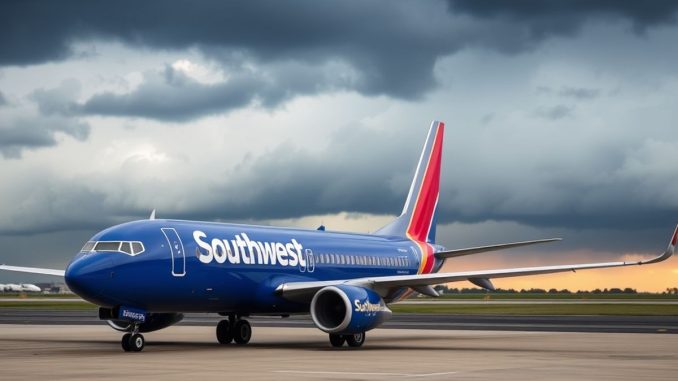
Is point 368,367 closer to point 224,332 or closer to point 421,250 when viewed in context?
point 224,332

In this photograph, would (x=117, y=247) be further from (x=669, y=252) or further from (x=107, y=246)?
(x=669, y=252)

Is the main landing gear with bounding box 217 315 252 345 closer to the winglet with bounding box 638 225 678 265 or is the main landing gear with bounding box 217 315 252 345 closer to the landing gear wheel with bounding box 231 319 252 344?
the landing gear wheel with bounding box 231 319 252 344

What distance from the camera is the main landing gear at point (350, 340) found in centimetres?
3225

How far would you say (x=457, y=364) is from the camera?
956 inches

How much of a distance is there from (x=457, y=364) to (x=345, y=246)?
14869mm

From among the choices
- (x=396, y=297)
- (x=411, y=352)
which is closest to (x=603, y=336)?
(x=396, y=297)

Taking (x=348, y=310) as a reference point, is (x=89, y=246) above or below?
above

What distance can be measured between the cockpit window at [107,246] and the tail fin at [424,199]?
17539 mm

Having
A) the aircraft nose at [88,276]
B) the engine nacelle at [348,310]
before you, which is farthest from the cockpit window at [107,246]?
the engine nacelle at [348,310]

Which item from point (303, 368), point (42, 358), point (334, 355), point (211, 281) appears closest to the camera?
point (303, 368)

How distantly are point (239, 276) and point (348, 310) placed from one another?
3866mm

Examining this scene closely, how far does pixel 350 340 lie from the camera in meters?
32.3

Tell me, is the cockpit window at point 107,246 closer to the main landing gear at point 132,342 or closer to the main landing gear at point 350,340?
the main landing gear at point 132,342

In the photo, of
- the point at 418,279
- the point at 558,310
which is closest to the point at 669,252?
the point at 418,279
